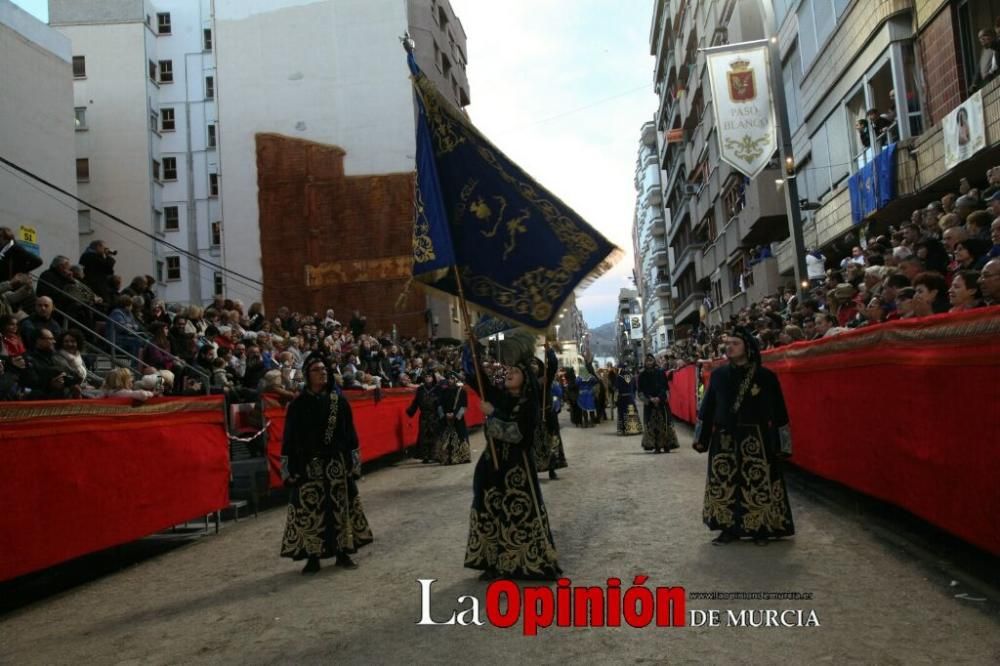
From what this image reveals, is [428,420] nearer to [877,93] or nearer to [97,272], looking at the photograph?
[97,272]

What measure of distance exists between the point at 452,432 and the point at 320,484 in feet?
31.0

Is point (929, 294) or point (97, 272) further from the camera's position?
point (97, 272)

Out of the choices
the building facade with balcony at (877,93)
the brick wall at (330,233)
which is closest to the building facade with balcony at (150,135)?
the brick wall at (330,233)

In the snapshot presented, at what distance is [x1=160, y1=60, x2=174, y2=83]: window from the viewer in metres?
45.0

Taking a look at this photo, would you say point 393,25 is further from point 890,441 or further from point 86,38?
Result: point 890,441

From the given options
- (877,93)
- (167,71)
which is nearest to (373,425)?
(877,93)

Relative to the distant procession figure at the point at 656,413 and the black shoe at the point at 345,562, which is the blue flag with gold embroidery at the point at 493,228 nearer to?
the black shoe at the point at 345,562

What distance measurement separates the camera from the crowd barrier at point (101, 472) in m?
6.14

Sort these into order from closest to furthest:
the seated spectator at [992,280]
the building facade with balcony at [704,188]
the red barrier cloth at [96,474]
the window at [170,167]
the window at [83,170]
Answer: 1. the seated spectator at [992,280]
2. the red barrier cloth at [96,474]
3. the building facade with balcony at [704,188]
4. the window at [83,170]
5. the window at [170,167]

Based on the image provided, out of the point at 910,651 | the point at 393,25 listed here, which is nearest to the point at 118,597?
the point at 910,651

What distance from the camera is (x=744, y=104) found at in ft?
64.4

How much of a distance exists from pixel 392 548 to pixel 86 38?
4244 cm

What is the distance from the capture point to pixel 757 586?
5402 mm

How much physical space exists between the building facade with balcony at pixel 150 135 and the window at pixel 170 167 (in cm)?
5
